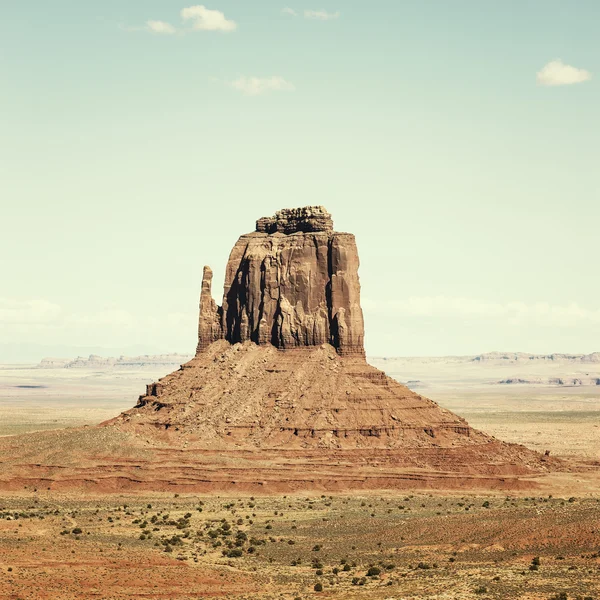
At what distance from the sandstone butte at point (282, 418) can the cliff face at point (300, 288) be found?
5.7 inches

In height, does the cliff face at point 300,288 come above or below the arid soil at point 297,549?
above

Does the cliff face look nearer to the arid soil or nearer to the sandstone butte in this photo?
the sandstone butte

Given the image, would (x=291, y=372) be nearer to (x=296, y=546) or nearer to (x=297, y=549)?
(x=296, y=546)

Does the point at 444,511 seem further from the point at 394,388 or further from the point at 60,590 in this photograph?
the point at 60,590

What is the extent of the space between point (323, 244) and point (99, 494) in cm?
3671

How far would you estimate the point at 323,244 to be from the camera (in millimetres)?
135750

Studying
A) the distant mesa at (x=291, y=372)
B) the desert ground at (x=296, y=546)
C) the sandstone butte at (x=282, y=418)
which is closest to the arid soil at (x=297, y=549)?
the desert ground at (x=296, y=546)

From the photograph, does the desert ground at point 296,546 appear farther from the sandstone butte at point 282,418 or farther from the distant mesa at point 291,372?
the distant mesa at point 291,372

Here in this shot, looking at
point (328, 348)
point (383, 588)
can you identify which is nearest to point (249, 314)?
point (328, 348)

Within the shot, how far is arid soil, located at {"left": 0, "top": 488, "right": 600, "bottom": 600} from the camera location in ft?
234

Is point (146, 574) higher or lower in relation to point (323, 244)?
lower

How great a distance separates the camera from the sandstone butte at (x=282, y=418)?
118375mm

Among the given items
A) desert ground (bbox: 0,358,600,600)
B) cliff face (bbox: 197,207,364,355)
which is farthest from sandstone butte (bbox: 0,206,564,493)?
desert ground (bbox: 0,358,600,600)

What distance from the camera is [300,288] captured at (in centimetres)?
13538
